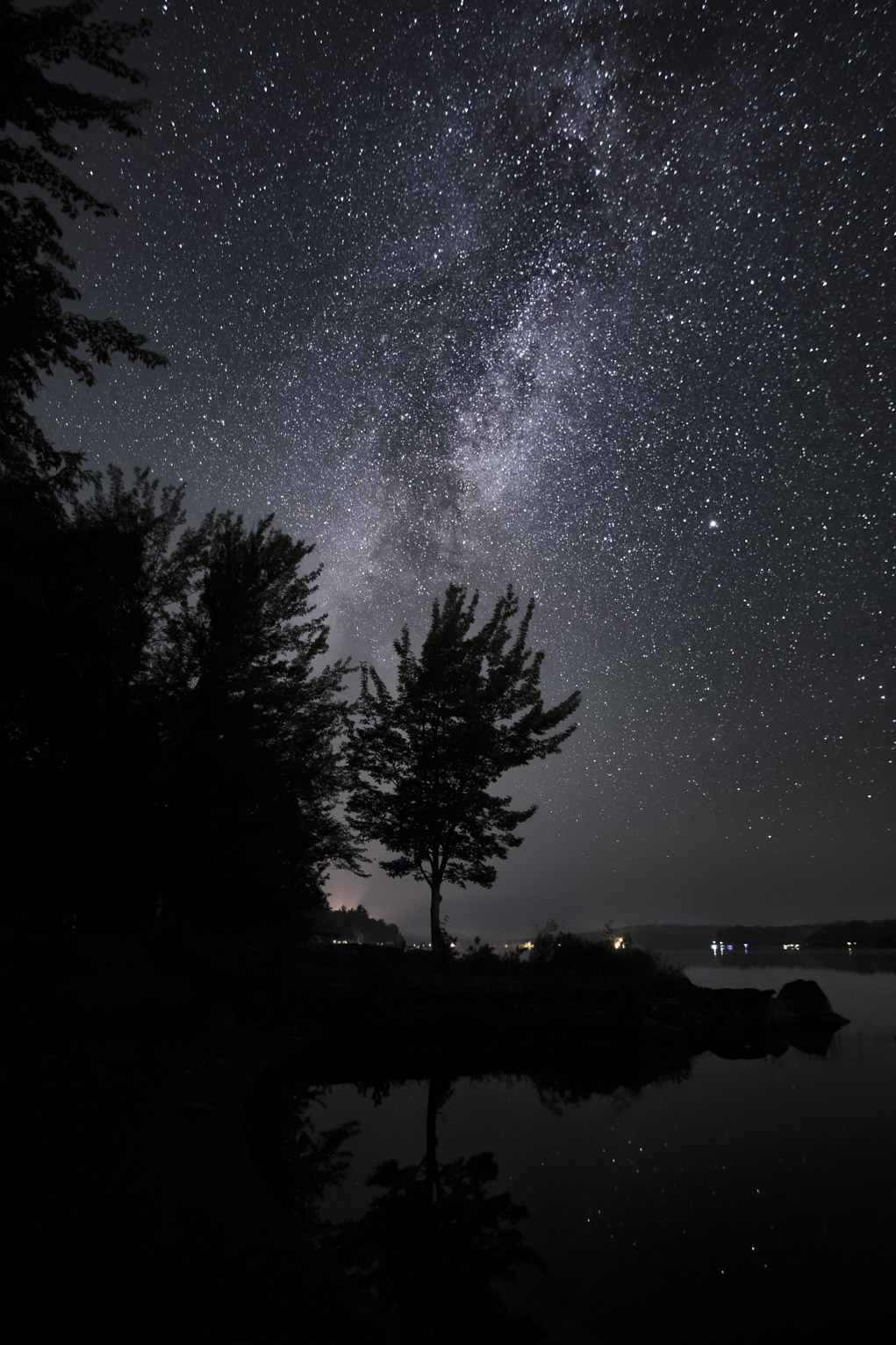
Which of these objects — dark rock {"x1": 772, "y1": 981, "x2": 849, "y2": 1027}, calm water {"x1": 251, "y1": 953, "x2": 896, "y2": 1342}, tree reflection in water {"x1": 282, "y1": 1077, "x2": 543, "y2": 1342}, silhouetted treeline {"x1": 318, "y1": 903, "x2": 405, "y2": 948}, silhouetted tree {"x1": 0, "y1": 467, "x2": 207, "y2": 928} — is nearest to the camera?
tree reflection in water {"x1": 282, "y1": 1077, "x2": 543, "y2": 1342}

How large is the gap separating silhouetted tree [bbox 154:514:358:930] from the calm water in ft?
26.3

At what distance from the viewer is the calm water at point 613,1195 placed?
3.82m

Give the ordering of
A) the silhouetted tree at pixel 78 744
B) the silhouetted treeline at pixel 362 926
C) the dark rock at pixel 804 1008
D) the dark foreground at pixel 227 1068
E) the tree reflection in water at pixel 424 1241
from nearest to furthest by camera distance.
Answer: the dark foreground at pixel 227 1068 → the tree reflection in water at pixel 424 1241 → the silhouetted tree at pixel 78 744 → the dark rock at pixel 804 1008 → the silhouetted treeline at pixel 362 926

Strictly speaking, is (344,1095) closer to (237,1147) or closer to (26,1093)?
(237,1147)

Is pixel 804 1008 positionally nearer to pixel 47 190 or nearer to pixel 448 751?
pixel 448 751

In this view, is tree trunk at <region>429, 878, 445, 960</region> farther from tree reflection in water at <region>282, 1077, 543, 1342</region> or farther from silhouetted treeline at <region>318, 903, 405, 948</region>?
silhouetted treeline at <region>318, 903, 405, 948</region>

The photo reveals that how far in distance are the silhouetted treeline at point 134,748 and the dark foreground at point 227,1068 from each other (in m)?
3.04

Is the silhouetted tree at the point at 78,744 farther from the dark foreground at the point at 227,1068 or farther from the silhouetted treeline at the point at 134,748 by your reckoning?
the dark foreground at the point at 227,1068

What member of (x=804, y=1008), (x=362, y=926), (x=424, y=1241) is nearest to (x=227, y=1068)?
(x=424, y=1241)

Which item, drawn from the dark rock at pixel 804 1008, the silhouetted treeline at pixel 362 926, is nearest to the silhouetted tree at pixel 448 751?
the dark rock at pixel 804 1008

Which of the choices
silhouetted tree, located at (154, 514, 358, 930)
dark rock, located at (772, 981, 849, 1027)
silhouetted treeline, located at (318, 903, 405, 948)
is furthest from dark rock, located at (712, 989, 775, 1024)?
silhouetted treeline, located at (318, 903, 405, 948)

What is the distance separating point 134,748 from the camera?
583 inches

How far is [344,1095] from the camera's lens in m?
7.90

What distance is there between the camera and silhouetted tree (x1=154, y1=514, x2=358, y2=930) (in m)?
15.0
